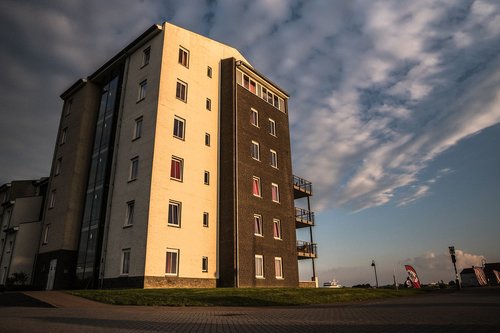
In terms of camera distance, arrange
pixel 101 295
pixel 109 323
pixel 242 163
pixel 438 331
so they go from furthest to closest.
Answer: pixel 242 163 < pixel 101 295 < pixel 109 323 < pixel 438 331

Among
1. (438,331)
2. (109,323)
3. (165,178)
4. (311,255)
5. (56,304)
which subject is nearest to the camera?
(438,331)

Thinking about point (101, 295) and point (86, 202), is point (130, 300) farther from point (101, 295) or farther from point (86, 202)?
point (86, 202)

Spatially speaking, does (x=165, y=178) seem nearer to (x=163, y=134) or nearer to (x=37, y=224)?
(x=163, y=134)

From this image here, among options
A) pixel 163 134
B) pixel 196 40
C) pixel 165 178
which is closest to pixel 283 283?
pixel 165 178

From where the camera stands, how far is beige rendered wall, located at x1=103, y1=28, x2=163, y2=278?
22.7m

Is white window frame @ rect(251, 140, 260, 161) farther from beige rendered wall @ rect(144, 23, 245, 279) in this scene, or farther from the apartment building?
beige rendered wall @ rect(144, 23, 245, 279)

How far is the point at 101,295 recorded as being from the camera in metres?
17.0

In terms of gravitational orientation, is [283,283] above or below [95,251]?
below

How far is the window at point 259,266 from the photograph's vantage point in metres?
26.9

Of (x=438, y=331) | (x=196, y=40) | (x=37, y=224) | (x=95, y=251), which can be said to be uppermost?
(x=196, y=40)

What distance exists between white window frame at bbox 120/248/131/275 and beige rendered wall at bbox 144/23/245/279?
200 cm

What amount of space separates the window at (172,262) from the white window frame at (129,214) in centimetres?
314

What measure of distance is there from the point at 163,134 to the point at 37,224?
16278 millimetres

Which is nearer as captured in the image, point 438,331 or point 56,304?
point 438,331
